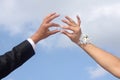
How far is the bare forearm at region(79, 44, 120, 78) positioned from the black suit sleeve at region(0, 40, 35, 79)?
1.41 meters

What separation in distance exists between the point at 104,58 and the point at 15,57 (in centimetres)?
215

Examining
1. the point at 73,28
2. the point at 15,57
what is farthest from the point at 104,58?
the point at 15,57

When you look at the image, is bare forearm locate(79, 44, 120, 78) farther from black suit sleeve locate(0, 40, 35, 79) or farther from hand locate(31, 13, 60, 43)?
black suit sleeve locate(0, 40, 35, 79)

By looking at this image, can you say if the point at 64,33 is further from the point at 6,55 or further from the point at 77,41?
the point at 6,55

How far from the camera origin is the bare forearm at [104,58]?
1434 centimetres

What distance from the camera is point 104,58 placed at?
14.5 meters

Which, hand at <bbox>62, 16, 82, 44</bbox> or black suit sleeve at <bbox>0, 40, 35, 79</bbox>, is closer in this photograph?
black suit sleeve at <bbox>0, 40, 35, 79</bbox>

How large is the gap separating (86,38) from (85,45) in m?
0.20

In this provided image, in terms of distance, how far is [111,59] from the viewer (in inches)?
570

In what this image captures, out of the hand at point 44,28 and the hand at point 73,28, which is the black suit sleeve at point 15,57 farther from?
the hand at point 73,28

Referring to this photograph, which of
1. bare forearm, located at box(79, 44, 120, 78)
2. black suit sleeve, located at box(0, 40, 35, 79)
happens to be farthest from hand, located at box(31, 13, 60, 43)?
bare forearm, located at box(79, 44, 120, 78)

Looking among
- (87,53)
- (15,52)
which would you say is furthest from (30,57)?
(87,53)

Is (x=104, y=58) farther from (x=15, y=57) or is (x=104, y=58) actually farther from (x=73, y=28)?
(x=15, y=57)

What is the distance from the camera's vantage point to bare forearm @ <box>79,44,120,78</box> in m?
14.3
